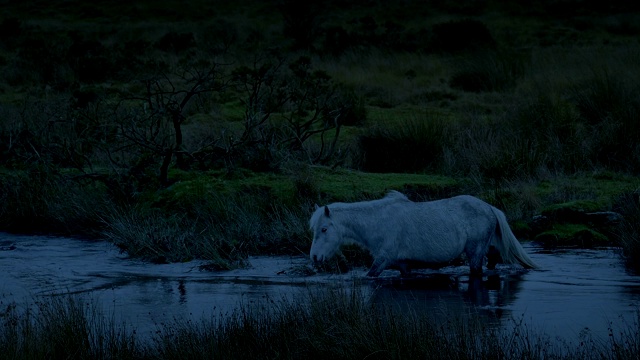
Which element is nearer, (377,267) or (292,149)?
(377,267)

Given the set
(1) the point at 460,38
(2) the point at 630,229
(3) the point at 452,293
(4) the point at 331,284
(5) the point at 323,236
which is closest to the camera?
(4) the point at 331,284

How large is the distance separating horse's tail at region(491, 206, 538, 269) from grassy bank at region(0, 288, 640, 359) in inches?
115

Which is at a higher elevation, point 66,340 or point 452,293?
point 66,340

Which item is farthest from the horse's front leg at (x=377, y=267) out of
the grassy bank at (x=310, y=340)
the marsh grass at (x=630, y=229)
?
the marsh grass at (x=630, y=229)

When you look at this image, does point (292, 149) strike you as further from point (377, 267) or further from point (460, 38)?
point (460, 38)

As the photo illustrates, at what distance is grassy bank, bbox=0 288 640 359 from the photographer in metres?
6.36

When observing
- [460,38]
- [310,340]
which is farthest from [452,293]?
[460,38]

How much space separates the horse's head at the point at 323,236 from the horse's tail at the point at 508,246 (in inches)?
68.3

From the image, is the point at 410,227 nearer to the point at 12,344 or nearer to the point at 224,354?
the point at 224,354

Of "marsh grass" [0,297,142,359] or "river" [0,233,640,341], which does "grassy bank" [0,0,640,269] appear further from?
"marsh grass" [0,297,142,359]

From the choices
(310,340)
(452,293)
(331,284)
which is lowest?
(452,293)

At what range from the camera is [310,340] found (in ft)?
22.2

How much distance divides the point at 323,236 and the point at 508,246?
2.02m

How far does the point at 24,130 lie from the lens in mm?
15617
